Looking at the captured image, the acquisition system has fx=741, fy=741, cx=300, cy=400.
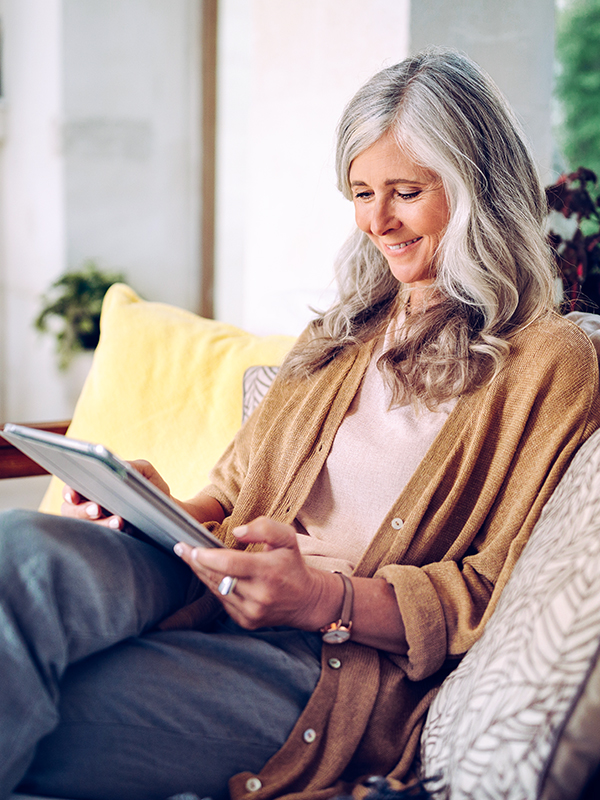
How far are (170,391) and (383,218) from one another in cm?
62

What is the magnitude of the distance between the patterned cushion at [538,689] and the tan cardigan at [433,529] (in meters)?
0.10

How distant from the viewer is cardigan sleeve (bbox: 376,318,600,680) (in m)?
0.91

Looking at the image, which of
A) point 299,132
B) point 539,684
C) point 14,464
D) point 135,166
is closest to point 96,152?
point 135,166

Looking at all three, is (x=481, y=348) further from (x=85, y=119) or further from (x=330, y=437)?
(x=85, y=119)

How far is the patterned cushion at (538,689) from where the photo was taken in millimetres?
597

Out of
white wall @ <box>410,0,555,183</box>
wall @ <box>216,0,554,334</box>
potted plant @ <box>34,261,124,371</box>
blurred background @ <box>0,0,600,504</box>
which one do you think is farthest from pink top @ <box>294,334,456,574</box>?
potted plant @ <box>34,261,124,371</box>

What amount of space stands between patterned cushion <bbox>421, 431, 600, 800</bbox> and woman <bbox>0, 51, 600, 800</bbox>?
0.48 feet

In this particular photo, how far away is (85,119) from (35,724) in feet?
11.1

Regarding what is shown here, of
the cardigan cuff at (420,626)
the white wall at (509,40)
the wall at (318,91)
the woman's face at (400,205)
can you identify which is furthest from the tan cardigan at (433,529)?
the white wall at (509,40)

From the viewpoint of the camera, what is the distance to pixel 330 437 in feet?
3.84

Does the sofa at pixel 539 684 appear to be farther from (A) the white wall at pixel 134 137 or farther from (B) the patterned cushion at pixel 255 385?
(A) the white wall at pixel 134 137

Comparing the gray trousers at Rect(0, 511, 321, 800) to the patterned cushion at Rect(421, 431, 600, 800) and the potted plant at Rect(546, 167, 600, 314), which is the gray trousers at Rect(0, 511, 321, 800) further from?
the potted plant at Rect(546, 167, 600, 314)

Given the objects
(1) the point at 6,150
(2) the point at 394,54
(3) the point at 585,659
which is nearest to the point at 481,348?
(3) the point at 585,659

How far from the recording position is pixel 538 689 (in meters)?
0.62
